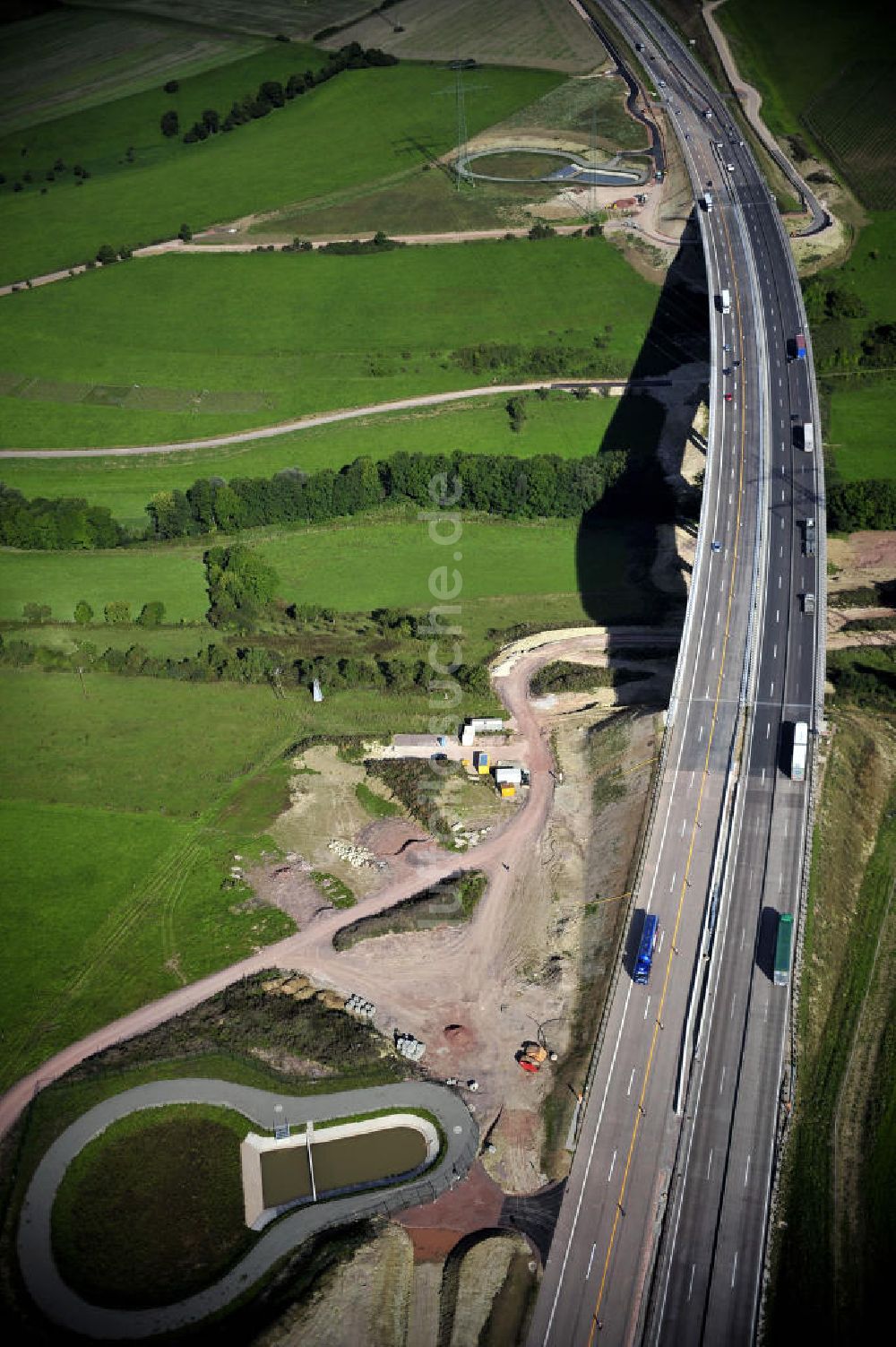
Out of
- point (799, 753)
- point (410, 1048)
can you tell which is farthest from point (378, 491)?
point (410, 1048)

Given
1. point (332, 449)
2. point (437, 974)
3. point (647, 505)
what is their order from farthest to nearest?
1. point (332, 449)
2. point (647, 505)
3. point (437, 974)

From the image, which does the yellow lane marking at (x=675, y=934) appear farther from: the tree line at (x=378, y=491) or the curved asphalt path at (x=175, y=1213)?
the tree line at (x=378, y=491)

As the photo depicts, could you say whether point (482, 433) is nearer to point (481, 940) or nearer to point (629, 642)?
point (629, 642)

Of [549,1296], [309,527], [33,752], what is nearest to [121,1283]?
[549,1296]

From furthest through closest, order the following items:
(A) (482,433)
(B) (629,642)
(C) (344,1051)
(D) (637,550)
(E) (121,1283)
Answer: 1. (A) (482,433)
2. (D) (637,550)
3. (B) (629,642)
4. (C) (344,1051)
5. (E) (121,1283)

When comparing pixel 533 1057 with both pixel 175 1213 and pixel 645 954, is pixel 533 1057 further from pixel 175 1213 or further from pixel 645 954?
pixel 175 1213

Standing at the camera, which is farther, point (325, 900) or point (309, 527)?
point (309, 527)

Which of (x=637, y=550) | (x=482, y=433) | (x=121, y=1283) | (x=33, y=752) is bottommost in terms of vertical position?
→ (x=121, y=1283)

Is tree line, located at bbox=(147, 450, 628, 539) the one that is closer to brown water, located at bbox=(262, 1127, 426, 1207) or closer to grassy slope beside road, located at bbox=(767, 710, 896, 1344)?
grassy slope beside road, located at bbox=(767, 710, 896, 1344)
